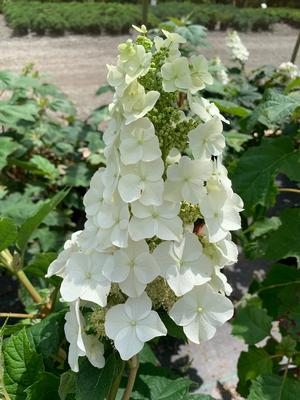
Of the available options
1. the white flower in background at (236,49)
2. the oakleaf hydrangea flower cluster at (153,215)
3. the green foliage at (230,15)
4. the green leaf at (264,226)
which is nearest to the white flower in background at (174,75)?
the oakleaf hydrangea flower cluster at (153,215)

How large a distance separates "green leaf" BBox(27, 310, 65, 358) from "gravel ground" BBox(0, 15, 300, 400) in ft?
3.42

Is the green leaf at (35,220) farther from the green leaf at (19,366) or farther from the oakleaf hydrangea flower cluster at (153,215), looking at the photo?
the oakleaf hydrangea flower cluster at (153,215)

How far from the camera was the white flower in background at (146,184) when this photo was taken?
61 centimetres

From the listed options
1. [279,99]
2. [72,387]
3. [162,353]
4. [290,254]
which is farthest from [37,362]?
[162,353]

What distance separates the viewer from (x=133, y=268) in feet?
2.05

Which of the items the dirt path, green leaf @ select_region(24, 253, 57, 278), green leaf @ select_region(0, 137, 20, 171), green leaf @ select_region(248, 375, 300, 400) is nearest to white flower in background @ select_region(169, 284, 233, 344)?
green leaf @ select_region(24, 253, 57, 278)

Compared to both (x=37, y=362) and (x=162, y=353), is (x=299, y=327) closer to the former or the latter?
(x=37, y=362)

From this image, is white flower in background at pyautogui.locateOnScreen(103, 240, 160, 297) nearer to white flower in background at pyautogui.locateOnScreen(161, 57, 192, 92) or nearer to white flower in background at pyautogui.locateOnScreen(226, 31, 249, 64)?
white flower in background at pyautogui.locateOnScreen(161, 57, 192, 92)

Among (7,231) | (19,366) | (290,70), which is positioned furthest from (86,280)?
(290,70)

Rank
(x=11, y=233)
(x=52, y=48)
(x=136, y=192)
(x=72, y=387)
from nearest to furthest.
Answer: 1. (x=136, y=192)
2. (x=72, y=387)
3. (x=11, y=233)
4. (x=52, y=48)

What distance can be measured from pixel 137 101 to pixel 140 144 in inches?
2.2

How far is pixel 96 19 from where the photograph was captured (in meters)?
3.42

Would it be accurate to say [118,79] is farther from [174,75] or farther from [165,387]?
[165,387]

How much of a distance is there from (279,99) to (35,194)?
110cm
